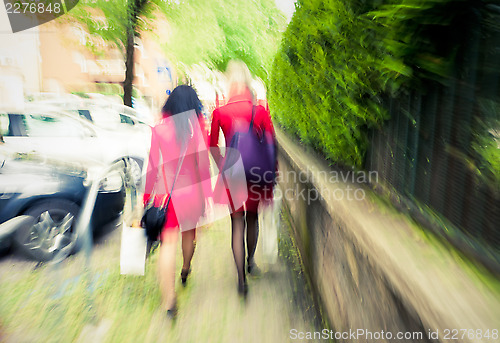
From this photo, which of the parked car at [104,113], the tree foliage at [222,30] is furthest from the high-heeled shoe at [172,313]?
the tree foliage at [222,30]

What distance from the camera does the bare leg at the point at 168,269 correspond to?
372 centimetres

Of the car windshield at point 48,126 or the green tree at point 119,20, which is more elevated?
the green tree at point 119,20

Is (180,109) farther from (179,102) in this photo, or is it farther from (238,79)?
(238,79)

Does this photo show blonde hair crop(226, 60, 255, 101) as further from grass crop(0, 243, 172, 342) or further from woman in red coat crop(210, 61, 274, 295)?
grass crop(0, 243, 172, 342)

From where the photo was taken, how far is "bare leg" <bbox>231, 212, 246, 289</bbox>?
410 centimetres

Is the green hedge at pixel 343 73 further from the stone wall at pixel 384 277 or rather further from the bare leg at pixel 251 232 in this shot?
the bare leg at pixel 251 232

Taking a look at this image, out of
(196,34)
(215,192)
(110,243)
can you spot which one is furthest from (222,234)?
(196,34)

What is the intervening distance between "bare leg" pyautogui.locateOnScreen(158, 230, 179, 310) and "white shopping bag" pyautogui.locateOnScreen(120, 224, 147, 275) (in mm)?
199

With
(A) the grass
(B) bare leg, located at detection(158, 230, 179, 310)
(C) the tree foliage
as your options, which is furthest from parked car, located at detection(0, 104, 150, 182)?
(C) the tree foliage

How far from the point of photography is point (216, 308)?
383 cm

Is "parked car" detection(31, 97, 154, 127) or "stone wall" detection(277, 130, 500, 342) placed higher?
"parked car" detection(31, 97, 154, 127)

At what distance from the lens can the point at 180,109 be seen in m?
3.65

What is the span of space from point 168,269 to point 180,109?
1375mm

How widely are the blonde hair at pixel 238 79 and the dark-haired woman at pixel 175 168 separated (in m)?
0.50
